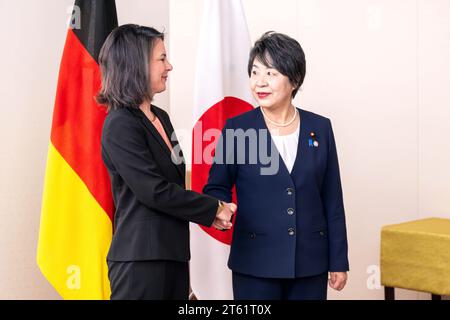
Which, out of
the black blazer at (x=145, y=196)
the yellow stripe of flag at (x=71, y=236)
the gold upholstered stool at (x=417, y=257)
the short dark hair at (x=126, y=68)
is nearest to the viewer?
the black blazer at (x=145, y=196)

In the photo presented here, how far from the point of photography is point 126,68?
6.70 ft

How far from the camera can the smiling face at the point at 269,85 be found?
7.06 ft

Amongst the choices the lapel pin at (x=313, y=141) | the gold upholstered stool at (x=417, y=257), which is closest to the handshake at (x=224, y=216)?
the lapel pin at (x=313, y=141)

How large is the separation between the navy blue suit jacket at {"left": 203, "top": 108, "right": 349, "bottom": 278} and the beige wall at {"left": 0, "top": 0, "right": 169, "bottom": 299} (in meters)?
1.21

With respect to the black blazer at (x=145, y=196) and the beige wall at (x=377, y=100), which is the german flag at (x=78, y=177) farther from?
the beige wall at (x=377, y=100)

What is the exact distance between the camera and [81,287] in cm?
276

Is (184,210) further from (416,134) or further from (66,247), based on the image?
(416,134)

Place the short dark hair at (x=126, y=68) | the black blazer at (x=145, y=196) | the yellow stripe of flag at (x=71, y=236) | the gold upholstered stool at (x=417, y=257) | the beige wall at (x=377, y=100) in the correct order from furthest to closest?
the beige wall at (x=377, y=100), the gold upholstered stool at (x=417, y=257), the yellow stripe of flag at (x=71, y=236), the short dark hair at (x=126, y=68), the black blazer at (x=145, y=196)

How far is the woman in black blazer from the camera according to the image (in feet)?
6.36

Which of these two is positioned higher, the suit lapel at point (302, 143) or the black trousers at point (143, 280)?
the suit lapel at point (302, 143)

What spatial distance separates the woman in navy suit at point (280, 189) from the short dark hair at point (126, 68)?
36 centimetres

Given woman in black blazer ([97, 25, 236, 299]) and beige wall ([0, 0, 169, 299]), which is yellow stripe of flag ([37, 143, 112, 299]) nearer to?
beige wall ([0, 0, 169, 299])

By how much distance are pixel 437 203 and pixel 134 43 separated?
6.77ft
